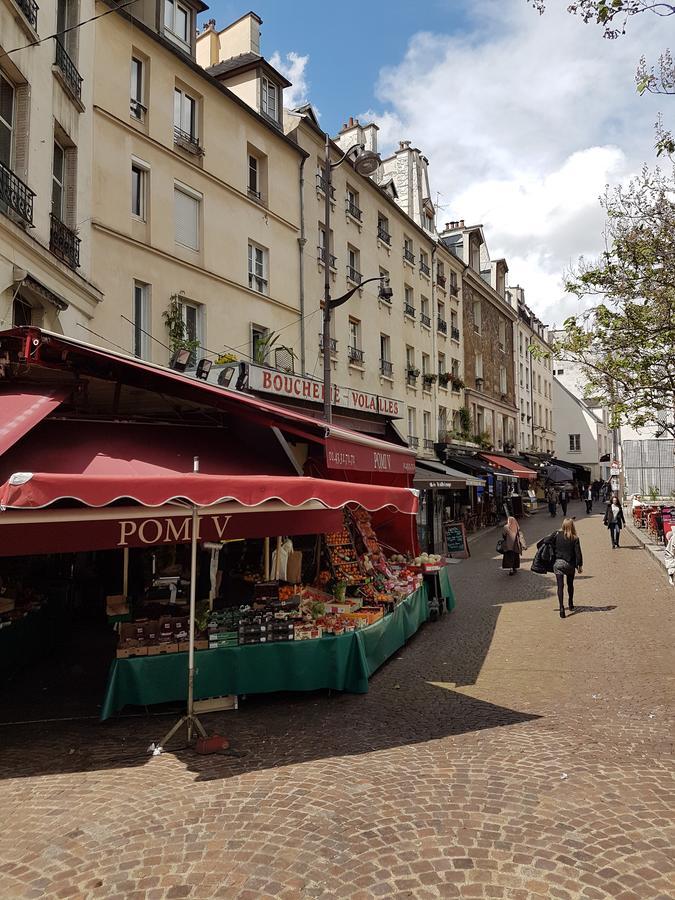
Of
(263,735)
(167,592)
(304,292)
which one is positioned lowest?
(263,735)

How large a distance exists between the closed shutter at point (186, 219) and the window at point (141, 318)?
1809 millimetres

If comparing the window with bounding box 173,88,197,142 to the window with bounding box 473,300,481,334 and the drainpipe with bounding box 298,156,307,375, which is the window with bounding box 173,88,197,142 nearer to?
the drainpipe with bounding box 298,156,307,375

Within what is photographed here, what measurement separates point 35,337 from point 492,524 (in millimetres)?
28388

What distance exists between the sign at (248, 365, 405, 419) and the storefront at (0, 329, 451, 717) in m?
4.55

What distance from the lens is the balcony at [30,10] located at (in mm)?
10173

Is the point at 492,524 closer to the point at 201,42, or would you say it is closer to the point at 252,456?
the point at 201,42

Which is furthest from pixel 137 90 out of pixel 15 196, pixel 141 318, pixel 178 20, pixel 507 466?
pixel 507 466

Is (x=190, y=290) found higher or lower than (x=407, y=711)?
higher

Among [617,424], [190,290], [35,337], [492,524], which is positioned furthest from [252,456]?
[492,524]

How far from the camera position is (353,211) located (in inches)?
941

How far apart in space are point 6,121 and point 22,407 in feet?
22.2

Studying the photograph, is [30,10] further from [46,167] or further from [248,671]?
[248,671]

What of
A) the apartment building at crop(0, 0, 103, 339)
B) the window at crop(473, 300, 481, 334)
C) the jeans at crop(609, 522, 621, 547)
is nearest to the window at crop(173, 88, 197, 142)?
the apartment building at crop(0, 0, 103, 339)

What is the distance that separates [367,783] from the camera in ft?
15.5
